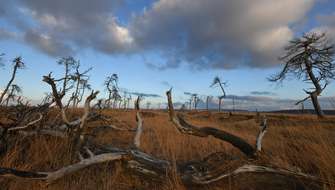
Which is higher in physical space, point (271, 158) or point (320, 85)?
point (320, 85)

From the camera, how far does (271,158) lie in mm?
3510

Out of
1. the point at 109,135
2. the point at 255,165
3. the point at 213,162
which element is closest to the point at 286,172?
the point at 255,165

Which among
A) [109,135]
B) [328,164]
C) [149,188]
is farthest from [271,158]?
[109,135]

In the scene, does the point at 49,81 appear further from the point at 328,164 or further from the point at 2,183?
the point at 328,164

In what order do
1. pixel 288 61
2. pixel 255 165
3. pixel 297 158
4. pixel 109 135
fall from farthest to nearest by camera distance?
pixel 288 61 → pixel 109 135 → pixel 297 158 → pixel 255 165

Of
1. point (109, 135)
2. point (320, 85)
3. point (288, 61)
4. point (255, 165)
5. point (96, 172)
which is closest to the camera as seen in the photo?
point (255, 165)

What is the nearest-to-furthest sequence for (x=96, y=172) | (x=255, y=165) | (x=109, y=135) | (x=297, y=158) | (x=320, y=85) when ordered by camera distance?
(x=255, y=165), (x=96, y=172), (x=297, y=158), (x=109, y=135), (x=320, y=85)

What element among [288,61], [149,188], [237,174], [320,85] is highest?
[288,61]

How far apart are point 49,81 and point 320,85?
19.5 metres

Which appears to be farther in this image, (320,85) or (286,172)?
(320,85)

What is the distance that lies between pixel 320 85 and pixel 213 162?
1828cm

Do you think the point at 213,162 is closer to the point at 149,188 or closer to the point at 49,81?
the point at 149,188

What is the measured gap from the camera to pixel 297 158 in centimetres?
410

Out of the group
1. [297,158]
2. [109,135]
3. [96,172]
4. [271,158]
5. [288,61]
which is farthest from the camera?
[288,61]
